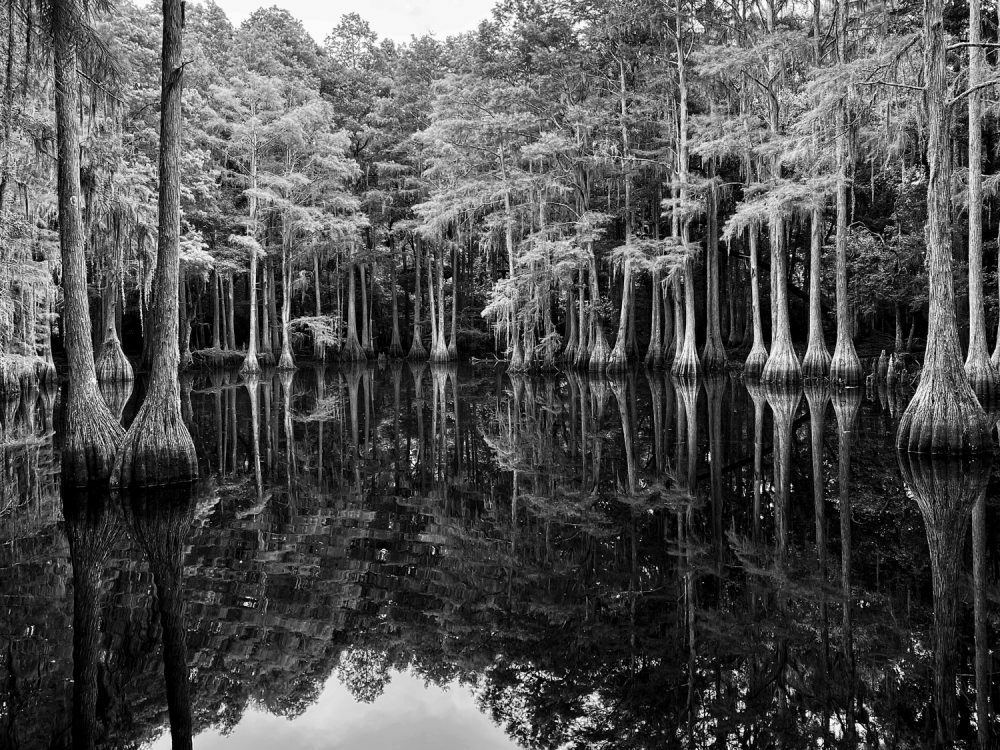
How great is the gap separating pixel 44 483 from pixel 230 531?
11.9 ft

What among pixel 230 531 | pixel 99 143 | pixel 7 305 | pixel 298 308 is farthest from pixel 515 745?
pixel 298 308

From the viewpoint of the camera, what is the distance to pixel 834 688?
3205mm

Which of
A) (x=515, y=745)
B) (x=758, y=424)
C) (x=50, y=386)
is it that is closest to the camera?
(x=515, y=745)

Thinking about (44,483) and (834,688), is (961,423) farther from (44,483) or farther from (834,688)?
(44,483)

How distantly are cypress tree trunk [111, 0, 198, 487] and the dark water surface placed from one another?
0.43 m

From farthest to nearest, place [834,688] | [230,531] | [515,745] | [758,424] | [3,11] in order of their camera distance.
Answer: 1. [758,424]
2. [3,11]
3. [230,531]
4. [834,688]
5. [515,745]

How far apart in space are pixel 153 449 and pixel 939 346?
31.6 feet

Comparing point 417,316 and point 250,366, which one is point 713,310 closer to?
point 417,316

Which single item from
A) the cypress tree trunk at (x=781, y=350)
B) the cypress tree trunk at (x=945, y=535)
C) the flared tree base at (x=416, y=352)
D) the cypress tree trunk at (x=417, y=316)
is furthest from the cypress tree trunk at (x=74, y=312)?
the flared tree base at (x=416, y=352)

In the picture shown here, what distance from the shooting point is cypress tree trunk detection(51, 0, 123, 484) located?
732 centimetres

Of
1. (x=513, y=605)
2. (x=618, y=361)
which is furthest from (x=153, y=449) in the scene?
(x=618, y=361)

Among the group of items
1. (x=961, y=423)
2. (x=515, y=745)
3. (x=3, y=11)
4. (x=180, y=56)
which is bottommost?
(x=515, y=745)

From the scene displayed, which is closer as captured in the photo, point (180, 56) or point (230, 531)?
point (230, 531)

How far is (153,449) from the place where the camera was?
7.34m
